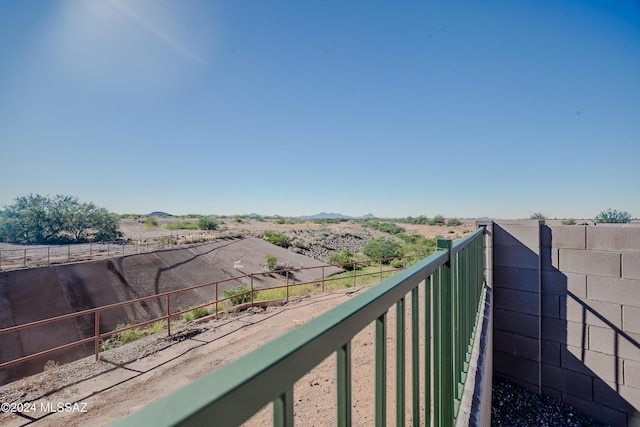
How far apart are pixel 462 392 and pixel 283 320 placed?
6417mm

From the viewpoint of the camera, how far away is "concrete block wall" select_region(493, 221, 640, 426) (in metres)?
4.84

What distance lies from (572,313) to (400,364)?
19.9 ft

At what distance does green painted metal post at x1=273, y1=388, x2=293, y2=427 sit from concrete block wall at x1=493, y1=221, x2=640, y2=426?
623 cm

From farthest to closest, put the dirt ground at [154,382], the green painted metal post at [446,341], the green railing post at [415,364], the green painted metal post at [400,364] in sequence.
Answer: the dirt ground at [154,382] → the green painted metal post at [446,341] → the green railing post at [415,364] → the green painted metal post at [400,364]

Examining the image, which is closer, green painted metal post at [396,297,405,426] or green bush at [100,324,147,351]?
green painted metal post at [396,297,405,426]

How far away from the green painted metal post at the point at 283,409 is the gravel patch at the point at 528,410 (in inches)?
242

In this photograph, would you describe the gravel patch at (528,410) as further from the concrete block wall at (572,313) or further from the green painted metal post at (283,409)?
the green painted metal post at (283,409)

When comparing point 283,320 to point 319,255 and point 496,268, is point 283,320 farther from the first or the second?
point 319,255

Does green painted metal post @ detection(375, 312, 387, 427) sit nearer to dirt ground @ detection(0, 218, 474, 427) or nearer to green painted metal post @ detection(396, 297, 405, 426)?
green painted metal post @ detection(396, 297, 405, 426)

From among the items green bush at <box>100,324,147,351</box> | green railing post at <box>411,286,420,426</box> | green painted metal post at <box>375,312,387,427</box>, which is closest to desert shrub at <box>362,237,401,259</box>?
green bush at <box>100,324,147,351</box>

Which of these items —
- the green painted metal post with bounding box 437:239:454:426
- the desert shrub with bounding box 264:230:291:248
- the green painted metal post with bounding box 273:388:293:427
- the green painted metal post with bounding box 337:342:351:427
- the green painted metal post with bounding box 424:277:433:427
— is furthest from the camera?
the desert shrub with bounding box 264:230:291:248

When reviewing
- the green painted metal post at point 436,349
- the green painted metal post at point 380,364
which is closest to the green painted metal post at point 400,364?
the green painted metal post at point 380,364

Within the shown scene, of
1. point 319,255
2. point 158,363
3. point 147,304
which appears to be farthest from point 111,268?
point 319,255

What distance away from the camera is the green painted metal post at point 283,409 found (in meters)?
0.60
